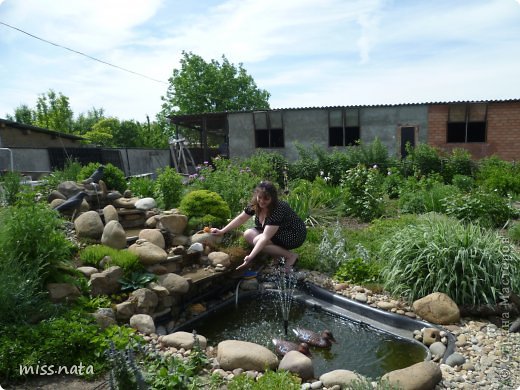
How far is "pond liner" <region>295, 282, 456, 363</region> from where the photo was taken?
3973 mm

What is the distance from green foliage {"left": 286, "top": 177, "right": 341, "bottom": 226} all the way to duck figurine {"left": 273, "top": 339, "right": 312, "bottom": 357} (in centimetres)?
385

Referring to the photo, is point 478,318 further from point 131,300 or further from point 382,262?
point 131,300

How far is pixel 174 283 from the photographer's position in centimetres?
454

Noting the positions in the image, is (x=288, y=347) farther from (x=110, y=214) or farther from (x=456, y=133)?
(x=456, y=133)

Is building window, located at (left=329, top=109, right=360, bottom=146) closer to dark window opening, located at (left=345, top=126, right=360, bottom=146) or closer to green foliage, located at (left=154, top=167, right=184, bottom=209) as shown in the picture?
dark window opening, located at (left=345, top=126, right=360, bottom=146)

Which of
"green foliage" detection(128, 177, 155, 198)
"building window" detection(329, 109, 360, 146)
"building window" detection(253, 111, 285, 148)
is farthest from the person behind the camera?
"building window" detection(253, 111, 285, 148)

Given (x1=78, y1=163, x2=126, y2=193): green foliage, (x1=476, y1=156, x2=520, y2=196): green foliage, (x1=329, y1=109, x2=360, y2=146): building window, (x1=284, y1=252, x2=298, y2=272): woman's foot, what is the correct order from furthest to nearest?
(x1=329, y1=109, x2=360, y2=146): building window → (x1=476, y1=156, x2=520, y2=196): green foliage → (x1=78, y1=163, x2=126, y2=193): green foliage → (x1=284, y1=252, x2=298, y2=272): woman's foot

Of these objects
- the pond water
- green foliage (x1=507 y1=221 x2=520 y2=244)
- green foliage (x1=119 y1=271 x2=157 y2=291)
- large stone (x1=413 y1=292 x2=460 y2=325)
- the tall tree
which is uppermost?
the tall tree

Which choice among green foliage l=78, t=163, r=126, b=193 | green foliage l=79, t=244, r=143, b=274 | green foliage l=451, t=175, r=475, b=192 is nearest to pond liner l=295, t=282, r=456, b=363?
green foliage l=79, t=244, r=143, b=274

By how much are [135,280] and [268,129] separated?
42.3 ft

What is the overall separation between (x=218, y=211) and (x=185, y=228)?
558 mm

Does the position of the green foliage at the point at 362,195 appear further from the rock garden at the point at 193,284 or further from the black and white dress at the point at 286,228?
the black and white dress at the point at 286,228

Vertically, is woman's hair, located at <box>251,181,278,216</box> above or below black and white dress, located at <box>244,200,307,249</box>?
above

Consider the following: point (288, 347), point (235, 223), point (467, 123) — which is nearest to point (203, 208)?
point (235, 223)
